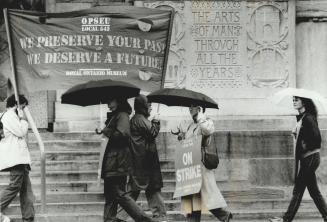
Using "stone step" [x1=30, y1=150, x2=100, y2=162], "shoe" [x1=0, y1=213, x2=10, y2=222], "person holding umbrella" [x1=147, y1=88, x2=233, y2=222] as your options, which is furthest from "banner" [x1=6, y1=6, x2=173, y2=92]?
"stone step" [x1=30, y1=150, x2=100, y2=162]

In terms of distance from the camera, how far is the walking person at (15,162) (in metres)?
13.2

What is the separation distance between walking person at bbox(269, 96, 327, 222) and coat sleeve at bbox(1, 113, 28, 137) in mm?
3889

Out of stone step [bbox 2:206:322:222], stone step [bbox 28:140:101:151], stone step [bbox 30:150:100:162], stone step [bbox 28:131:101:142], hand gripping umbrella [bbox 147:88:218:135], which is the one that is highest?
hand gripping umbrella [bbox 147:88:218:135]

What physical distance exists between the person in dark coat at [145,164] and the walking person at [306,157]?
A: 1.86m

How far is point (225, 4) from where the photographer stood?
18094 millimetres

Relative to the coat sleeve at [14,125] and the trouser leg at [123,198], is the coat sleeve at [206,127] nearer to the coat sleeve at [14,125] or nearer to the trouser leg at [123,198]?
the trouser leg at [123,198]

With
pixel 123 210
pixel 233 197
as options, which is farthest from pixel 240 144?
pixel 123 210

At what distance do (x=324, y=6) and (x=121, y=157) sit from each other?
790cm

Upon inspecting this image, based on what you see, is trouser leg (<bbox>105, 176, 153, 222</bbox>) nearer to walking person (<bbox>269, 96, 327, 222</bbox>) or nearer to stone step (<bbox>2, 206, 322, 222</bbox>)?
stone step (<bbox>2, 206, 322, 222</bbox>)

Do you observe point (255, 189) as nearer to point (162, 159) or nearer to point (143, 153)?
point (162, 159)

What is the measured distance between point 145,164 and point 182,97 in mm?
1210

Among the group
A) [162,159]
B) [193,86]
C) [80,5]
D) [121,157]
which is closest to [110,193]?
[121,157]

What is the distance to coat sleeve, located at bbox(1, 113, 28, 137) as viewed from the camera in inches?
523

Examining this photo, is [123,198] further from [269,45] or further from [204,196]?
[269,45]
